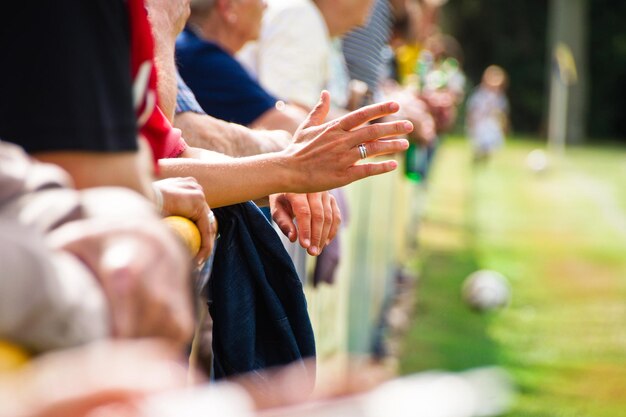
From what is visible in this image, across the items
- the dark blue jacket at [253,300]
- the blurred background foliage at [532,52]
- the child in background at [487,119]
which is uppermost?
the blurred background foliage at [532,52]

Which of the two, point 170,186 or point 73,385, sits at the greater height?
point 170,186

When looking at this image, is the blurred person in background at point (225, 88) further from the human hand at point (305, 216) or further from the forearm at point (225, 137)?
the human hand at point (305, 216)

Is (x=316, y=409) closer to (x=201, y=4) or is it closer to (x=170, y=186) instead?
(x=170, y=186)

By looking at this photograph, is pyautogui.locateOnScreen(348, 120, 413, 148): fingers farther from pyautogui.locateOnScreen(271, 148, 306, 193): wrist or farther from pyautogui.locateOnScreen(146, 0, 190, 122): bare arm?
pyautogui.locateOnScreen(146, 0, 190, 122): bare arm

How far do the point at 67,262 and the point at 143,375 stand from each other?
0.66ft

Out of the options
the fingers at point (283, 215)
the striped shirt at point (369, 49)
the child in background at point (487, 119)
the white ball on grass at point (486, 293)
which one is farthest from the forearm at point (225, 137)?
the child in background at point (487, 119)

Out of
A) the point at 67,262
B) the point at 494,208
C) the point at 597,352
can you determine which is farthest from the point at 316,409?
the point at 494,208

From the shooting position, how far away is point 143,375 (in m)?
0.91

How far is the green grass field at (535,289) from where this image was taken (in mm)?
6129

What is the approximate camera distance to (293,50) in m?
3.96

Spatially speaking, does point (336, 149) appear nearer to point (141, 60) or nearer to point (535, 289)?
point (141, 60)

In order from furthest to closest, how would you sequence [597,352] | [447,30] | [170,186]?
[447,30]
[597,352]
[170,186]

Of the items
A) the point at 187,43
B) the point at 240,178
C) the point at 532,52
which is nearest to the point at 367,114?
the point at 240,178

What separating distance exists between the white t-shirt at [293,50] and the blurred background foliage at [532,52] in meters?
29.2
